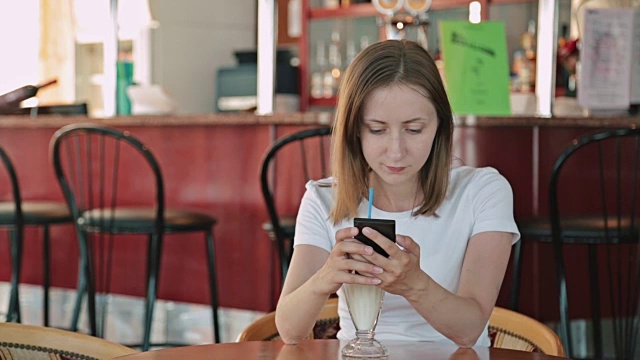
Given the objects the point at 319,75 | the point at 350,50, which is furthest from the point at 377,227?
the point at 319,75

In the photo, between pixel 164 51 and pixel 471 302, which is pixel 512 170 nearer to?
pixel 471 302

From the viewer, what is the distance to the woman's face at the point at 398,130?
1.71 metres

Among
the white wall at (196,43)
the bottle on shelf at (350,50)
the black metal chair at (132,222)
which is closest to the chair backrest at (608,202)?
the black metal chair at (132,222)

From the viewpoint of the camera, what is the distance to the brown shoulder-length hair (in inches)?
68.6

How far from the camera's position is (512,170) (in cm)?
333

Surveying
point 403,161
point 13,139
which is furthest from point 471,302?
point 13,139

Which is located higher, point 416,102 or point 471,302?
point 416,102

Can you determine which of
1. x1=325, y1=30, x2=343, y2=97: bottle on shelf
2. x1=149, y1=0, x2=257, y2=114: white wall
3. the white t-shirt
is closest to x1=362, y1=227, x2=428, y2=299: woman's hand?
the white t-shirt

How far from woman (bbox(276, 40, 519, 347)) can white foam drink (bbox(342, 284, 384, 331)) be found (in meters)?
0.13

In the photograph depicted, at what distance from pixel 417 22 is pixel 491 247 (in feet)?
7.02

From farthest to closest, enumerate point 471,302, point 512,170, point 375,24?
point 375,24 < point 512,170 < point 471,302

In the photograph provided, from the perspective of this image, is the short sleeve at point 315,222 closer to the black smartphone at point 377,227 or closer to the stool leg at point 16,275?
the black smartphone at point 377,227

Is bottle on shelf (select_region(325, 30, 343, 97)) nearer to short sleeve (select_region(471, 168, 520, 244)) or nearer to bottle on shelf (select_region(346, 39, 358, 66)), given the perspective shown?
bottle on shelf (select_region(346, 39, 358, 66))

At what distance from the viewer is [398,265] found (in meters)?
1.45
